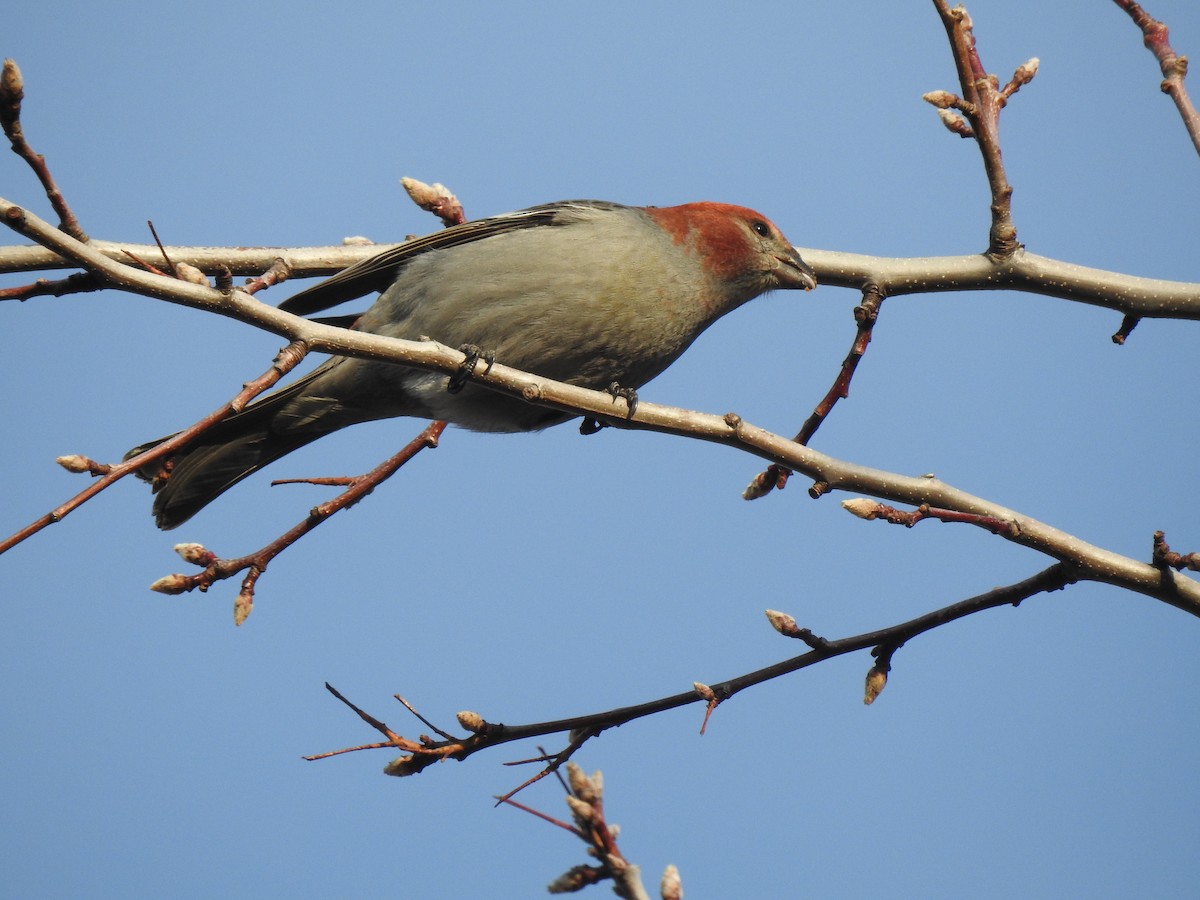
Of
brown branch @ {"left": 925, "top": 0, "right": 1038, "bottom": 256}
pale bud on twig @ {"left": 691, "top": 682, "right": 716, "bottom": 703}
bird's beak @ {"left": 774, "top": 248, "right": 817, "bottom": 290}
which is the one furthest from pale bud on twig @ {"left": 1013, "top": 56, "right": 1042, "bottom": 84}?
pale bud on twig @ {"left": 691, "top": 682, "right": 716, "bottom": 703}

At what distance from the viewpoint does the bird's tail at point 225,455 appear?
249 inches

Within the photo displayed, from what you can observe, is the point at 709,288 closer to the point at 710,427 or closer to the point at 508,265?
the point at 508,265

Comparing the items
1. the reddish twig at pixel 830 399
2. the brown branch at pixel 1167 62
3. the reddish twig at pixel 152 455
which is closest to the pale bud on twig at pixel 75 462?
the reddish twig at pixel 152 455

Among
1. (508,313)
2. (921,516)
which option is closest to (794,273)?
(508,313)

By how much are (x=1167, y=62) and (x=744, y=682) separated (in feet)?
10.2

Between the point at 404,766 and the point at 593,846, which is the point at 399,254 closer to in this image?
the point at 404,766

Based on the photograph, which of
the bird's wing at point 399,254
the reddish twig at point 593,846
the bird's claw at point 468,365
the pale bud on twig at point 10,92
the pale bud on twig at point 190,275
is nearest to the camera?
the reddish twig at point 593,846

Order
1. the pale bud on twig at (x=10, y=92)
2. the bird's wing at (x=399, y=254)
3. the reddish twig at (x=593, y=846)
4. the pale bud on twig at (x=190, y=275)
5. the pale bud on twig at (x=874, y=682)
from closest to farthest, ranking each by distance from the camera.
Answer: the reddish twig at (x=593, y=846)
the pale bud on twig at (x=10, y=92)
the pale bud on twig at (x=190, y=275)
the pale bud on twig at (x=874, y=682)
the bird's wing at (x=399, y=254)

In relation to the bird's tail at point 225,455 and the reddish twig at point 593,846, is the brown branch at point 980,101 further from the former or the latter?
the bird's tail at point 225,455

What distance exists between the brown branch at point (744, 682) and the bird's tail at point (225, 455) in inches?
105

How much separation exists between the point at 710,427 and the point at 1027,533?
3.98ft

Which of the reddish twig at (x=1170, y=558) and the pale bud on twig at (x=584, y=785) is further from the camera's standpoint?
the reddish twig at (x=1170, y=558)

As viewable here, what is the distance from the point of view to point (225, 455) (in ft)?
21.1

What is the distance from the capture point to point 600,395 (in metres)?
4.80
